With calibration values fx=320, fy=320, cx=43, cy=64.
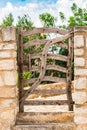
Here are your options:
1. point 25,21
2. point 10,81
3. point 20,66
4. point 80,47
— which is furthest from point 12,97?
point 25,21

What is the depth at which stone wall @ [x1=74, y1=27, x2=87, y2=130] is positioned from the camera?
5441 millimetres

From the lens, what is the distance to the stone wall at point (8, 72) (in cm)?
553

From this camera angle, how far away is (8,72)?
18.2 feet

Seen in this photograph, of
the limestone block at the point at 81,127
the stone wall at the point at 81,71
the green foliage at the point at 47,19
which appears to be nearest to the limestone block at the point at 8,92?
the stone wall at the point at 81,71

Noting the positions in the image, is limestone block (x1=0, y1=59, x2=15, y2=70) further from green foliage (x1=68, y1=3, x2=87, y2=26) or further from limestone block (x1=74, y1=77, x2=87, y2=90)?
green foliage (x1=68, y1=3, x2=87, y2=26)

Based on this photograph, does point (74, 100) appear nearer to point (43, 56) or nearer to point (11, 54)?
point (43, 56)

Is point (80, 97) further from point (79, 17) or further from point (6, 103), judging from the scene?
point (79, 17)

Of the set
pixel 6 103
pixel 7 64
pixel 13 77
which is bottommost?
pixel 6 103

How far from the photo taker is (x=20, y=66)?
19.3ft

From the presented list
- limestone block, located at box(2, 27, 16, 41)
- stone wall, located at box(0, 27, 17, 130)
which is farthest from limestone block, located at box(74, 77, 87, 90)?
limestone block, located at box(2, 27, 16, 41)

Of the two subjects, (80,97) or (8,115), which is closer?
(80,97)

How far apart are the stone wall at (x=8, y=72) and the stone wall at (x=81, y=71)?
107 cm

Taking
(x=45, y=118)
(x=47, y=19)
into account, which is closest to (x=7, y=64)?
(x=45, y=118)

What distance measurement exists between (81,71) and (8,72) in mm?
1258
